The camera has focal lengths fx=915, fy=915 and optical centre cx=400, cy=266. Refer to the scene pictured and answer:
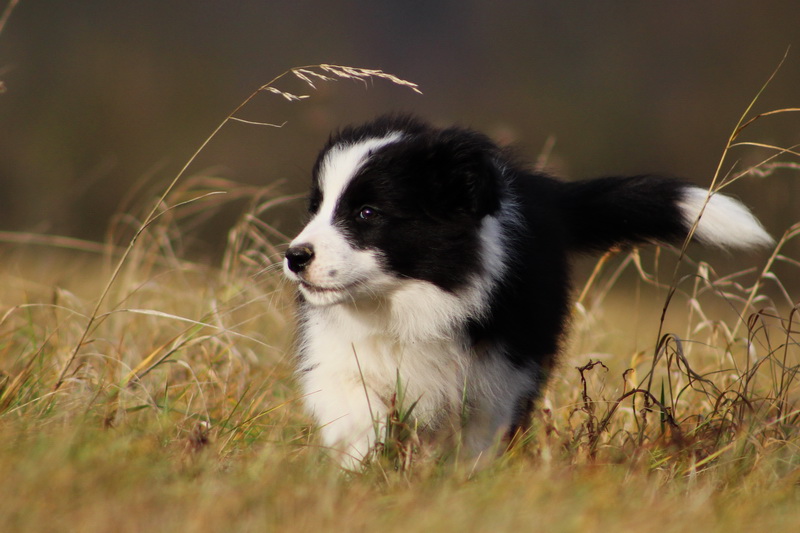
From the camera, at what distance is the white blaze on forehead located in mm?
3123

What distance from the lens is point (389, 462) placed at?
2.73 metres

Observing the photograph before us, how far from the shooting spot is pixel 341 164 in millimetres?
3170

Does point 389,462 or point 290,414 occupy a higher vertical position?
point 389,462

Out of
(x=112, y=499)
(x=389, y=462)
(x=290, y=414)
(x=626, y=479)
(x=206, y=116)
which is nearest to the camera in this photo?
(x=112, y=499)

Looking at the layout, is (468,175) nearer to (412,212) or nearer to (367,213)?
(412,212)

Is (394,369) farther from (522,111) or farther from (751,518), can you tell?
(522,111)

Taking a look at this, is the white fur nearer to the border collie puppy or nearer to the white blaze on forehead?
the border collie puppy

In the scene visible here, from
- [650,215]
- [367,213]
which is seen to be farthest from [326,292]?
[650,215]

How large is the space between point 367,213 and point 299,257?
308 mm

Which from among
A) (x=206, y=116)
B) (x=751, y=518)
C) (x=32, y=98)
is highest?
(x=751, y=518)

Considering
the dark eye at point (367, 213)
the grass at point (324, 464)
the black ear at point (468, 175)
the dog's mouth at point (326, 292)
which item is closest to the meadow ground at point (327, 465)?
the grass at point (324, 464)

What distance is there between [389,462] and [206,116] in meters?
14.5

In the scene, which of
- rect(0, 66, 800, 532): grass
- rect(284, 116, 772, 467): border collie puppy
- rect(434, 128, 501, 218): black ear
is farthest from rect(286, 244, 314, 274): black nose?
rect(434, 128, 501, 218): black ear

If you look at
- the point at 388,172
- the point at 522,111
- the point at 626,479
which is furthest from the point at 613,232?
the point at 522,111
